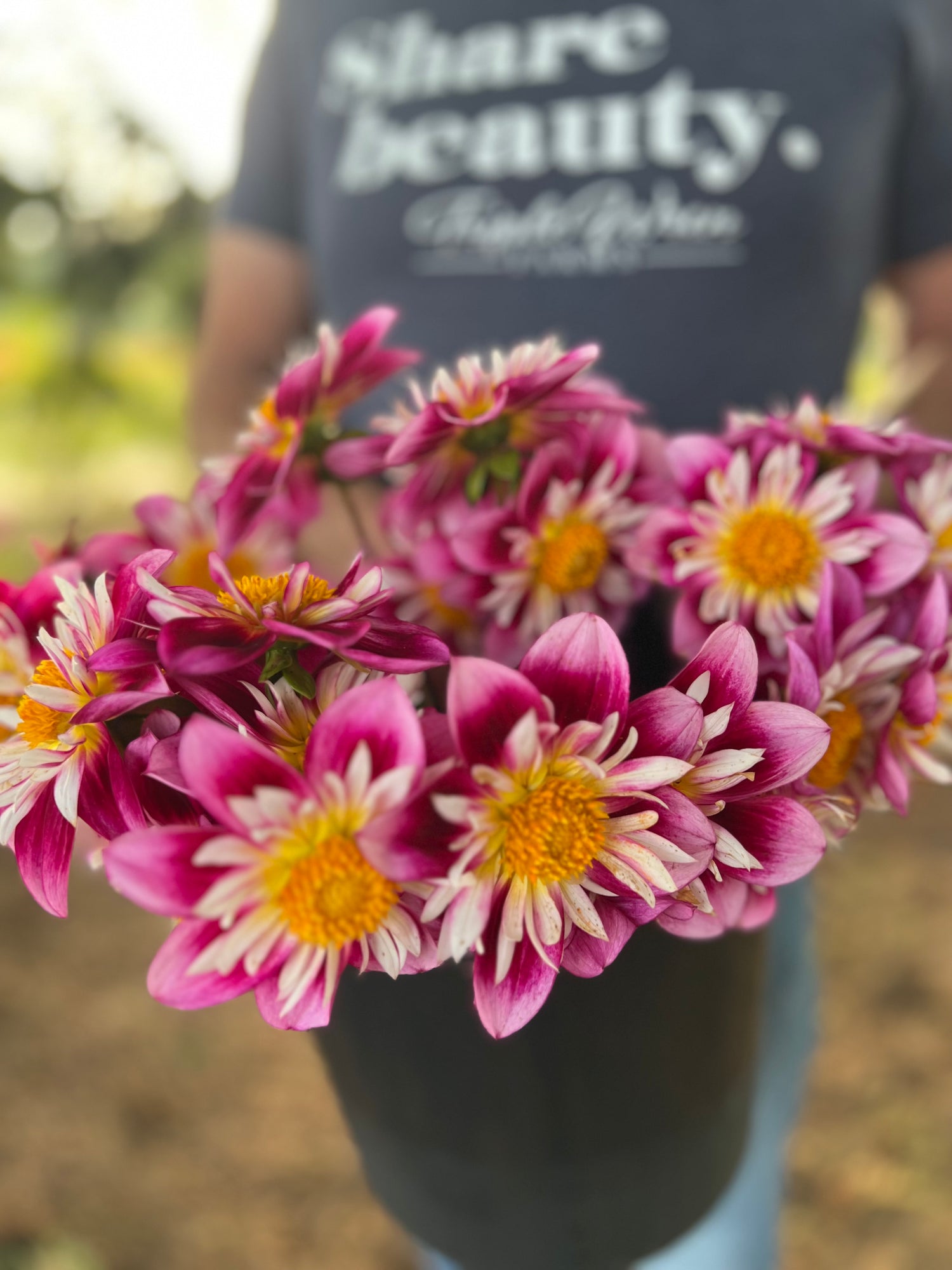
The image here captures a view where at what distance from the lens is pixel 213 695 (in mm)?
187

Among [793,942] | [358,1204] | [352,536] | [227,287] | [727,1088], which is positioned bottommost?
[358,1204]

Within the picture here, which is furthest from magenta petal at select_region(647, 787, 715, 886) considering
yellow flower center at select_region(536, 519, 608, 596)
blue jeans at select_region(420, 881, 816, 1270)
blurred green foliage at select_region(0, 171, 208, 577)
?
blurred green foliage at select_region(0, 171, 208, 577)

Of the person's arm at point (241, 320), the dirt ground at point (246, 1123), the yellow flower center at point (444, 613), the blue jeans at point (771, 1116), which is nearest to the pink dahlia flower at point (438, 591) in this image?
the yellow flower center at point (444, 613)

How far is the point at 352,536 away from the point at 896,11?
1.57 ft

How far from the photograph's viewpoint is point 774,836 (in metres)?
0.21

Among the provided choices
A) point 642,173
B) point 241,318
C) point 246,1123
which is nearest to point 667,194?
point 642,173

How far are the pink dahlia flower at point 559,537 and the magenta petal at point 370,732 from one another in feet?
0.35

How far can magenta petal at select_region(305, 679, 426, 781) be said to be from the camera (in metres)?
0.17

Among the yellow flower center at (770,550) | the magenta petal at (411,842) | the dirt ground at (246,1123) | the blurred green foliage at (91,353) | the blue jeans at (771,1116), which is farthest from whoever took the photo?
the blurred green foliage at (91,353)

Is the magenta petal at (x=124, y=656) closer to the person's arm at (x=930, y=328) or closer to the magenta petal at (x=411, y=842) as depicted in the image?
the magenta petal at (x=411, y=842)

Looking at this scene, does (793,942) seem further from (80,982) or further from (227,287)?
(80,982)

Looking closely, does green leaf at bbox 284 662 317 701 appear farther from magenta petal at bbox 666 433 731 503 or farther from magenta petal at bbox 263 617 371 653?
magenta petal at bbox 666 433 731 503

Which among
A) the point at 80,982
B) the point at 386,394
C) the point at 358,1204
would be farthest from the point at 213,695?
the point at 80,982

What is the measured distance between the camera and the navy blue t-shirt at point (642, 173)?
613 mm
